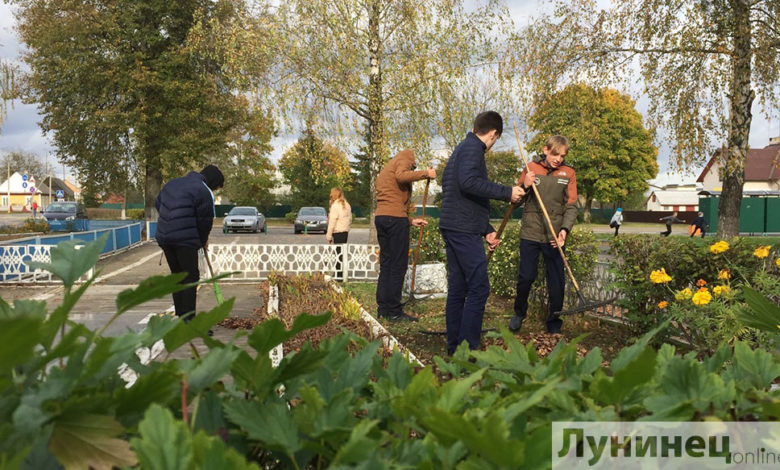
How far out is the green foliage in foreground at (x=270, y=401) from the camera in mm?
600

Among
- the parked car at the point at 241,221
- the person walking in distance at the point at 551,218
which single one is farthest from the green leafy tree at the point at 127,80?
the person walking in distance at the point at 551,218

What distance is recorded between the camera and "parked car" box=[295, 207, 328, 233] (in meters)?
34.6

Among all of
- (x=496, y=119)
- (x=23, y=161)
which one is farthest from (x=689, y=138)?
(x=23, y=161)

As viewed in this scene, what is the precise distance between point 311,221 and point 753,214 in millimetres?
27109

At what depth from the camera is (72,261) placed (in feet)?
2.92

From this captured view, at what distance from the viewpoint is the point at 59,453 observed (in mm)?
607

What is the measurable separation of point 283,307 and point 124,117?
1011 inches

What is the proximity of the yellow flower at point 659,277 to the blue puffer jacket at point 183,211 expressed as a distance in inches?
167

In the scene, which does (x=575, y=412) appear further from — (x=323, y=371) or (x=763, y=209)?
(x=763, y=209)

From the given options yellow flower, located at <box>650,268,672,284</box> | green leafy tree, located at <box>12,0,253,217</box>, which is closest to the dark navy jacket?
yellow flower, located at <box>650,268,672,284</box>

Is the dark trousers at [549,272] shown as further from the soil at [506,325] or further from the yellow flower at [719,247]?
the yellow flower at [719,247]

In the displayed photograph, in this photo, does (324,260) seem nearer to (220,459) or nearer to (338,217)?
(338,217)

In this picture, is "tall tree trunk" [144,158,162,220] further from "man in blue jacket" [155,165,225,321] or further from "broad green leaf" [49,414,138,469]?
"broad green leaf" [49,414,138,469]

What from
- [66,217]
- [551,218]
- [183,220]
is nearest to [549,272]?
[551,218]
